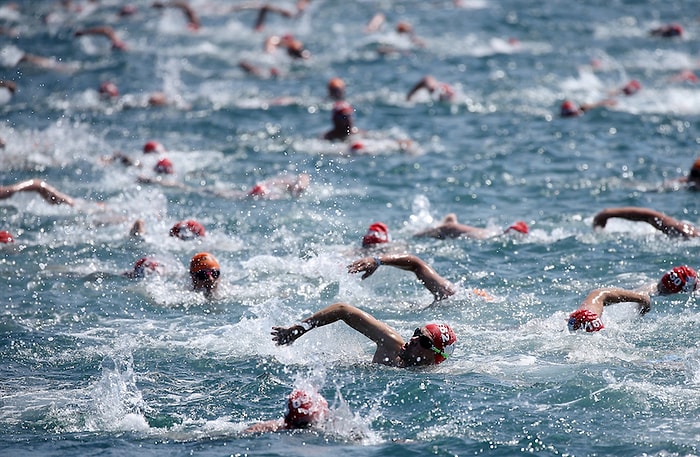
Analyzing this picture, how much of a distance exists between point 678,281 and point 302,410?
17.0 ft

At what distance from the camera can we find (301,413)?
8.21m

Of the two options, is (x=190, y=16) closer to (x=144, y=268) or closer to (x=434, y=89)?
(x=434, y=89)

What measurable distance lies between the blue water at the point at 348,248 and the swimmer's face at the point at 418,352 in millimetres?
147

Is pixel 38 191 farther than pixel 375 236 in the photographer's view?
Yes

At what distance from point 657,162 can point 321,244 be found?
275 inches

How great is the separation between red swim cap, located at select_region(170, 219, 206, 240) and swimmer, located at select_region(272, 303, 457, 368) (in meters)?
4.52

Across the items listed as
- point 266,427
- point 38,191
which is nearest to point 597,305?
point 266,427

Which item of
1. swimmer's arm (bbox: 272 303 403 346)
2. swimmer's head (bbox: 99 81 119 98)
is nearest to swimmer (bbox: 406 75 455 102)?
swimmer's head (bbox: 99 81 119 98)

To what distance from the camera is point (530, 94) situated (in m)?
22.2

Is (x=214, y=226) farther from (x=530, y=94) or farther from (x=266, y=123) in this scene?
(x=530, y=94)

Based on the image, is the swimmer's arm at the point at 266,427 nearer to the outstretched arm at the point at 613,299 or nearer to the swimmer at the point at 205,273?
the swimmer at the point at 205,273

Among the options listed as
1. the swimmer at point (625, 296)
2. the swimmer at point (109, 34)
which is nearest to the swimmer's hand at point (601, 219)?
the swimmer at point (625, 296)

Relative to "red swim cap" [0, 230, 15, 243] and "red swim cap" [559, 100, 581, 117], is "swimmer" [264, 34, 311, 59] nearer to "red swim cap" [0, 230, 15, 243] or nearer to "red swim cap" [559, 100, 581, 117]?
"red swim cap" [559, 100, 581, 117]

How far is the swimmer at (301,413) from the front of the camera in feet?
27.0
